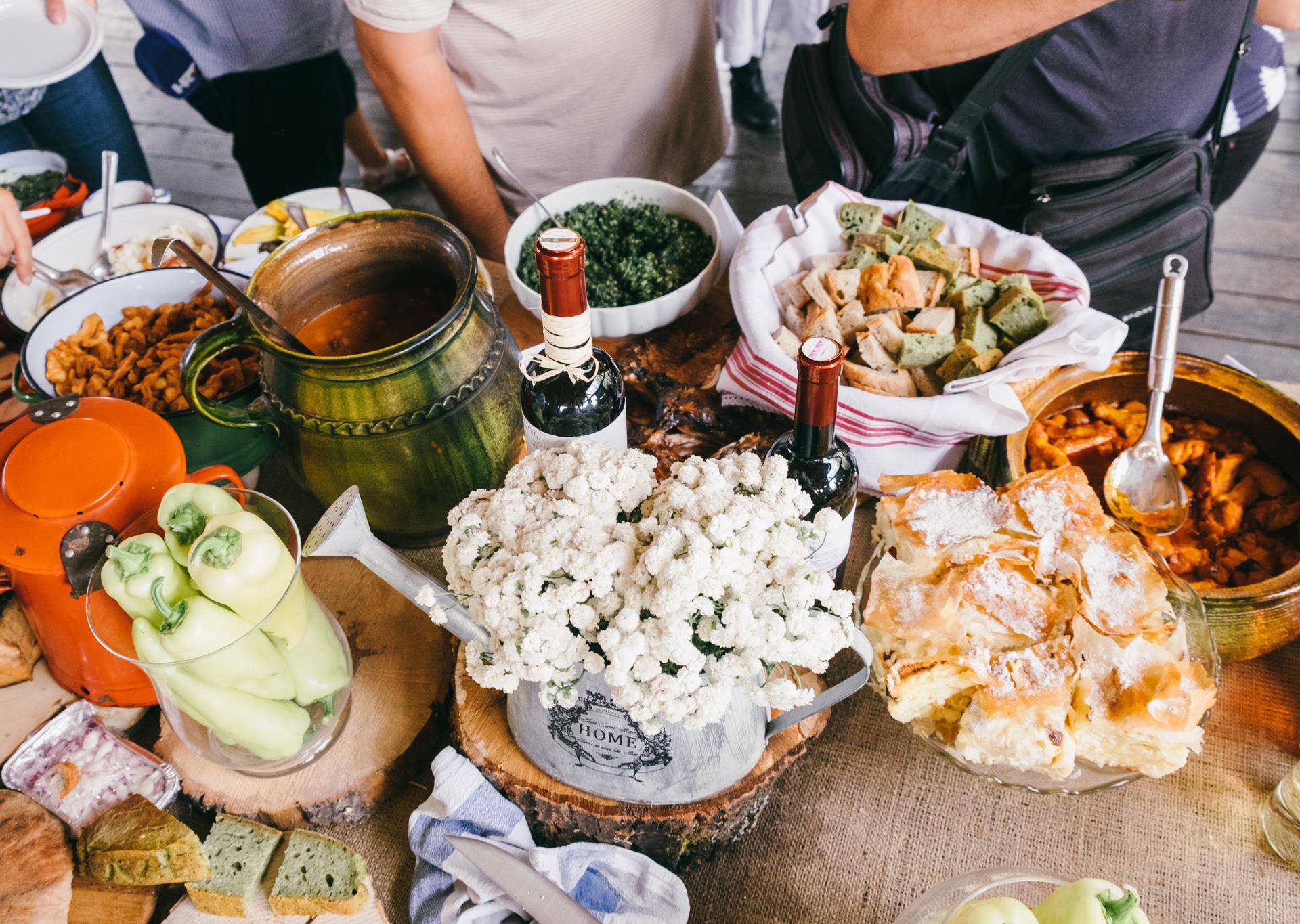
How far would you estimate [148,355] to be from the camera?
1.07 m

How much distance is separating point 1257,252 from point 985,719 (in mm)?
2441

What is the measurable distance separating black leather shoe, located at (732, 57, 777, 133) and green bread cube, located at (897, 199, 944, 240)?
1.95m

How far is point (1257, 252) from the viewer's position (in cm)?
246

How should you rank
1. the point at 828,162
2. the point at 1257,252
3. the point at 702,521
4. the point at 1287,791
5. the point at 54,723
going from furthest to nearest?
the point at 1257,252 → the point at 828,162 → the point at 54,723 → the point at 1287,791 → the point at 702,521

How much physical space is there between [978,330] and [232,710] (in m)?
0.92

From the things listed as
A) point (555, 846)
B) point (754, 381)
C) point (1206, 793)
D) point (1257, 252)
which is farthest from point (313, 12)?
point (1257, 252)

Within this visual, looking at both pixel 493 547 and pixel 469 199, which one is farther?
pixel 469 199

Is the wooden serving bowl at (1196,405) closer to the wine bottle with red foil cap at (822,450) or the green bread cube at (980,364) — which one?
the green bread cube at (980,364)

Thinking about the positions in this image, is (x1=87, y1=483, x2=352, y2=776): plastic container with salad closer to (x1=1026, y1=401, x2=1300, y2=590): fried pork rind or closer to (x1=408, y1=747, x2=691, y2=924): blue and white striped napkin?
(x1=408, y1=747, x2=691, y2=924): blue and white striped napkin

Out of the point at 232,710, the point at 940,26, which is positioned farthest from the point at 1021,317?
the point at 232,710

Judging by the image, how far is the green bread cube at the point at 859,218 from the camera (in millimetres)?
1201

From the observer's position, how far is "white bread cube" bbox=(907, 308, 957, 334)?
1.08 m

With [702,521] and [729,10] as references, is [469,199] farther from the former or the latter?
[702,521]

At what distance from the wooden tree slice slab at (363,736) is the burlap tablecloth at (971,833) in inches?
1.6
